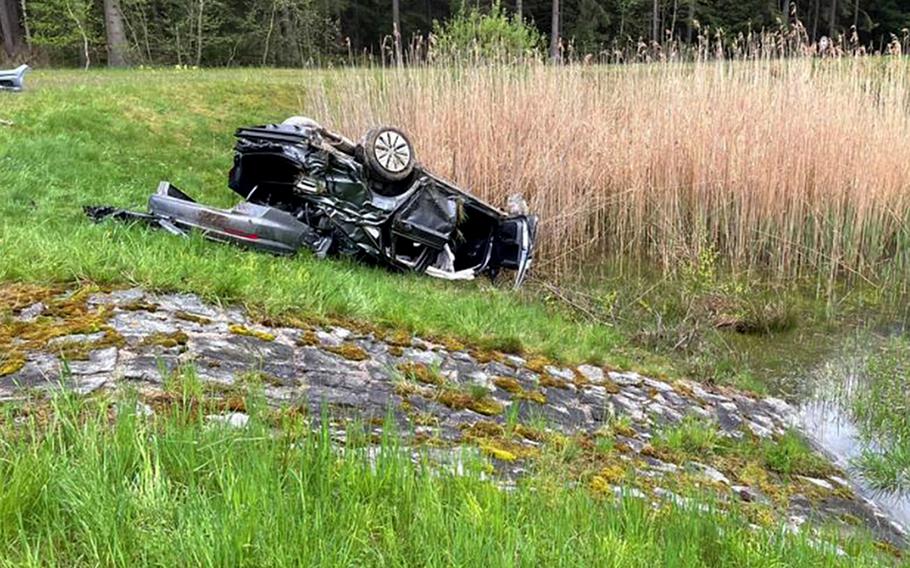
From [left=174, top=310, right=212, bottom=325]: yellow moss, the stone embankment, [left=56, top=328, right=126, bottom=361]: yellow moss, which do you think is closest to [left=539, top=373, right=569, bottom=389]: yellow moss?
the stone embankment

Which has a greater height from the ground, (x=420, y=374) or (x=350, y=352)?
(x=350, y=352)

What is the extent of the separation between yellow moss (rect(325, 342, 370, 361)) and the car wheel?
91.7 inches

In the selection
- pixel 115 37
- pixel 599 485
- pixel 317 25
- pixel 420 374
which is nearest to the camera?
pixel 599 485

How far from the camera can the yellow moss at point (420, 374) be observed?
3.52 m

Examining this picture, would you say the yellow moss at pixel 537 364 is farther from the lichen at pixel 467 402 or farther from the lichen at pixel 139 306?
the lichen at pixel 139 306

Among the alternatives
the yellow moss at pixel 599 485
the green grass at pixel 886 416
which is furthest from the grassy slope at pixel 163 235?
the yellow moss at pixel 599 485

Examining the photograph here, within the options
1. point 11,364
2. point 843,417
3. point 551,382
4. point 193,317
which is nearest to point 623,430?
→ point 551,382

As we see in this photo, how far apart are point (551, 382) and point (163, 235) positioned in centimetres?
267

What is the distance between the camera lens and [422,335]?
169 inches

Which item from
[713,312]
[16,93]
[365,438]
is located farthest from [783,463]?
[16,93]

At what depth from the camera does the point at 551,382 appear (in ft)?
13.5

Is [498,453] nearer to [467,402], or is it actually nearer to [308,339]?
[467,402]

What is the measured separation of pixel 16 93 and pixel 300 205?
570 centimetres

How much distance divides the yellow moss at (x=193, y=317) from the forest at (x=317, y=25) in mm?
6338
